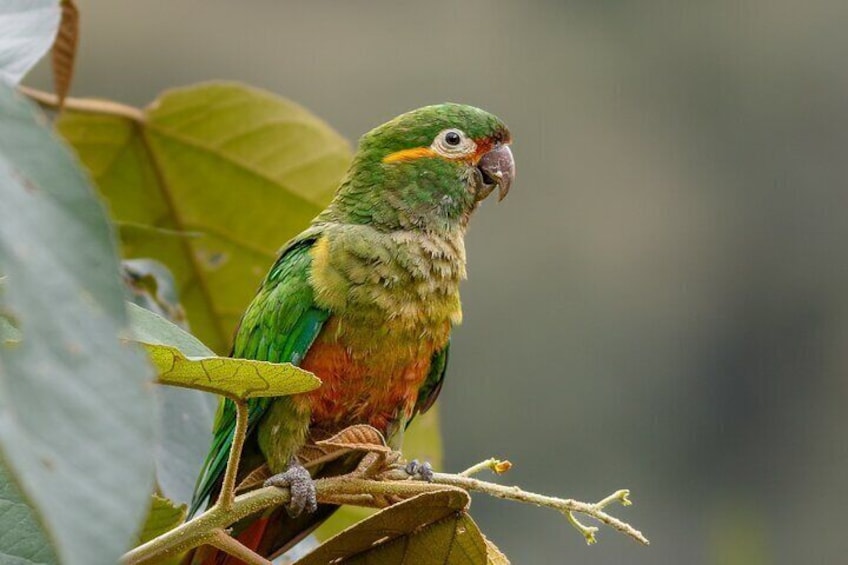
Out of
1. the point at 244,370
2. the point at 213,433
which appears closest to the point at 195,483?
the point at 213,433

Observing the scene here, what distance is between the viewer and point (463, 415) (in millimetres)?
13586

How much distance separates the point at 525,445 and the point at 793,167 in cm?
583

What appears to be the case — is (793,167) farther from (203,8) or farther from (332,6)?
(203,8)

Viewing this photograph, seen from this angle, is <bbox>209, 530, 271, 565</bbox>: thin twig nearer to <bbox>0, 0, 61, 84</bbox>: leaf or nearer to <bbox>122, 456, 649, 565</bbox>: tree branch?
<bbox>122, 456, 649, 565</bbox>: tree branch

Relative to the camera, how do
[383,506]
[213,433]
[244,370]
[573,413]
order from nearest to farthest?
[244,370]
[383,506]
[213,433]
[573,413]

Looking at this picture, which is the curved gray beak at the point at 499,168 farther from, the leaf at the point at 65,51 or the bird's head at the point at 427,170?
the leaf at the point at 65,51

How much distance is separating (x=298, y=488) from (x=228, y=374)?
1.75ft

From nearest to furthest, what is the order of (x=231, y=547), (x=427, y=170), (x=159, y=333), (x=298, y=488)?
(x=159, y=333) → (x=231, y=547) → (x=298, y=488) → (x=427, y=170)

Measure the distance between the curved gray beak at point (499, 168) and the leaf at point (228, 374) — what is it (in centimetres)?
153

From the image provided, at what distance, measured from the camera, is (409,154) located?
268 cm

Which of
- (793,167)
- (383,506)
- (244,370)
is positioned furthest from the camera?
(793,167)

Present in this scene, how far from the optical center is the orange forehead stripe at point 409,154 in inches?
105

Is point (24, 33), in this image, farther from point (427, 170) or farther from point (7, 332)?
point (427, 170)

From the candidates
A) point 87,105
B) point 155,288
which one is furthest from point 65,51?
point 155,288
